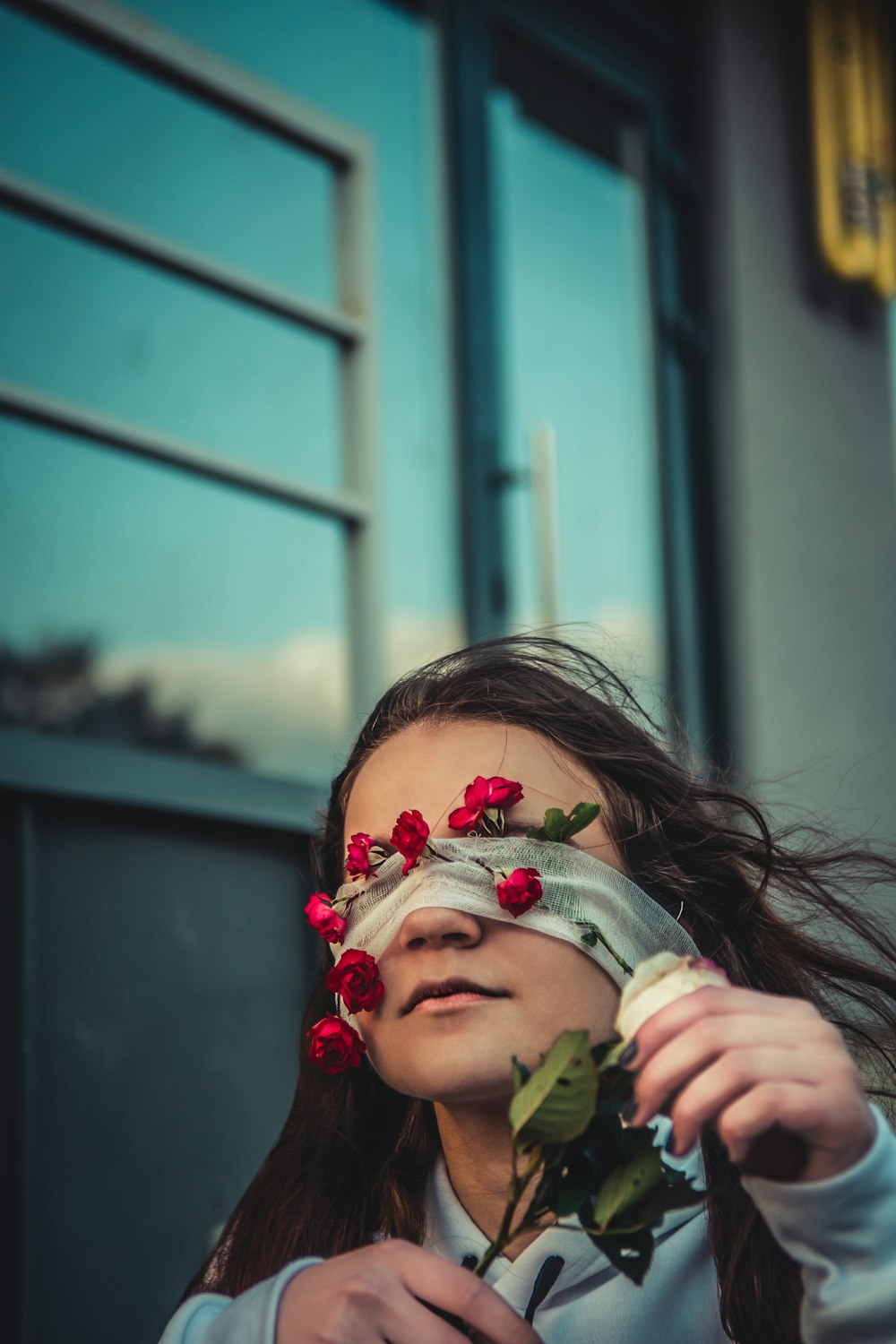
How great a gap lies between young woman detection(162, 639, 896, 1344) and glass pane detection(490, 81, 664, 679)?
5.60ft

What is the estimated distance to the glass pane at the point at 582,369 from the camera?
3.41m

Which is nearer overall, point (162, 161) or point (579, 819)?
point (579, 819)

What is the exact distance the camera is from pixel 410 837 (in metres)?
1.33

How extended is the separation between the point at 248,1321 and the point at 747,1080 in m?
0.42

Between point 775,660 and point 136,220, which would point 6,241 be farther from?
point 775,660

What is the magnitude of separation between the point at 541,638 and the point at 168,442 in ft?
3.36

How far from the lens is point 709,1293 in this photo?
1278 mm

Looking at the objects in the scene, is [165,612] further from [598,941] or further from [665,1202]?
[665,1202]

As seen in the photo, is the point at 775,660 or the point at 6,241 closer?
the point at 6,241

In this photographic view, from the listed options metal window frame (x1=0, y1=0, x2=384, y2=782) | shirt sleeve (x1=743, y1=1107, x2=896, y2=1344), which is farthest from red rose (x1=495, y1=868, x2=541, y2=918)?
metal window frame (x1=0, y1=0, x2=384, y2=782)

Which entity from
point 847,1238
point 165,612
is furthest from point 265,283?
point 847,1238

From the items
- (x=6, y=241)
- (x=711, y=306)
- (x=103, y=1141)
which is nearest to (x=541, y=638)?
(x=103, y=1141)

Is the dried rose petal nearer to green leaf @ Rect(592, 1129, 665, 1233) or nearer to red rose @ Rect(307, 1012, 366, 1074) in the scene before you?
green leaf @ Rect(592, 1129, 665, 1233)

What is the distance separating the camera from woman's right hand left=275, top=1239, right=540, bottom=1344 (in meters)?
1.04
